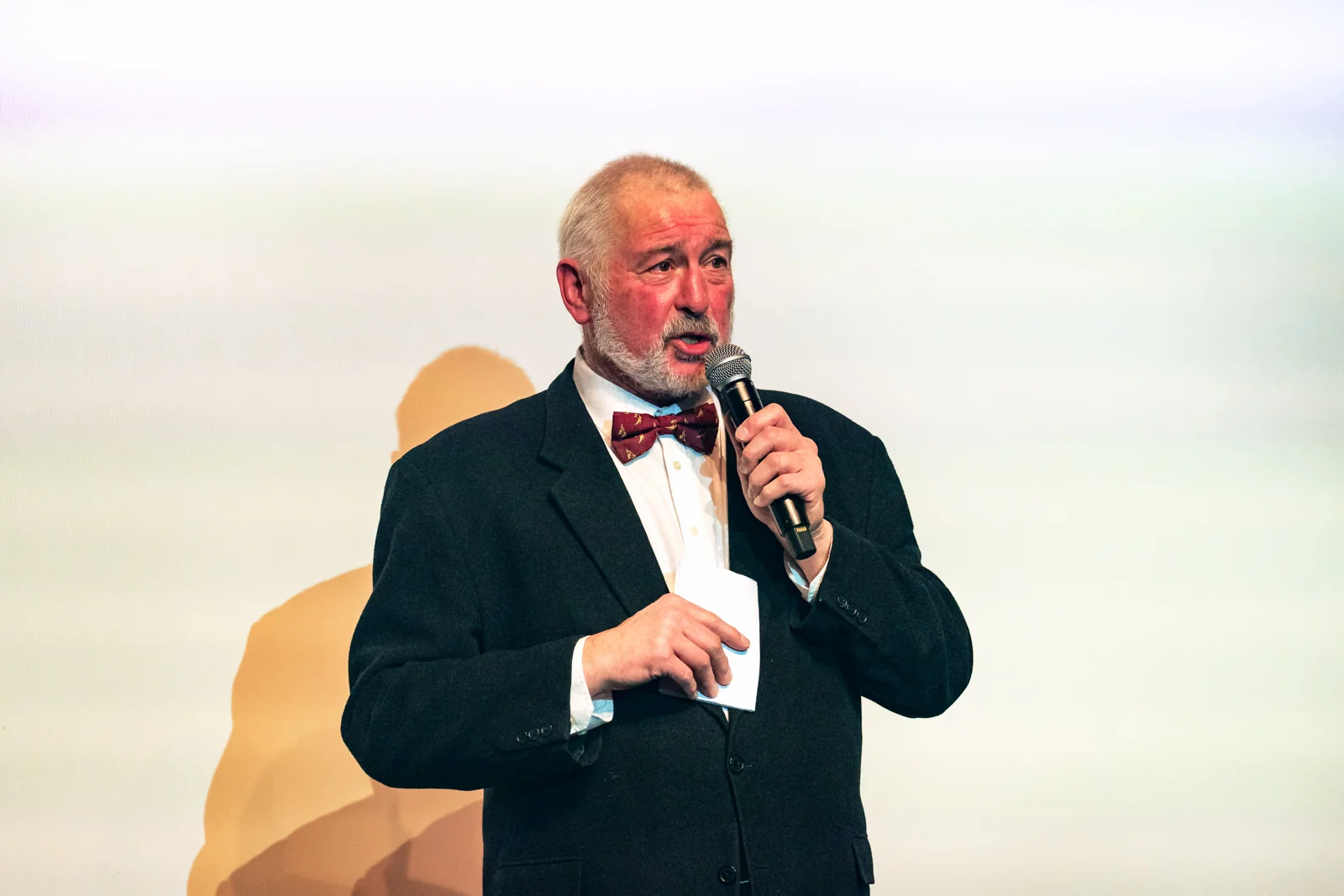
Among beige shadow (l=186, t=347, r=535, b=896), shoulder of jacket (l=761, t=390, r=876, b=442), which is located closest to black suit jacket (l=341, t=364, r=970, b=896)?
shoulder of jacket (l=761, t=390, r=876, b=442)

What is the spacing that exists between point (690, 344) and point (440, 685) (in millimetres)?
640

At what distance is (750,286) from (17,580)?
1.59 meters

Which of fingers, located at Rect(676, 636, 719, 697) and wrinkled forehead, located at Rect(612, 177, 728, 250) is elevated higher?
wrinkled forehead, located at Rect(612, 177, 728, 250)

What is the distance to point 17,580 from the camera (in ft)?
8.68

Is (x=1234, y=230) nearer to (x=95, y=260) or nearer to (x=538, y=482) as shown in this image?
(x=538, y=482)

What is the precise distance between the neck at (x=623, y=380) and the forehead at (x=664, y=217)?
0.19m

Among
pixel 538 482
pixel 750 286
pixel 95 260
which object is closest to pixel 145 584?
pixel 95 260

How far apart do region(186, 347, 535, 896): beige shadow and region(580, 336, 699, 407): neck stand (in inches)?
26.9

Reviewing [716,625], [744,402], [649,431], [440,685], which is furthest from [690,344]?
[440,685]

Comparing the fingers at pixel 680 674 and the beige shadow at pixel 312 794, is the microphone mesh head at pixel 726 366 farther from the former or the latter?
the beige shadow at pixel 312 794

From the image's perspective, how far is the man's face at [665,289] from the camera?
6.72 feet

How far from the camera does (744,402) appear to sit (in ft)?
5.93

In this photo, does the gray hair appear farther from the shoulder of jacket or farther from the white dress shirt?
the shoulder of jacket

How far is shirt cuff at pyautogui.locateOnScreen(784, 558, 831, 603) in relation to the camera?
185 centimetres
